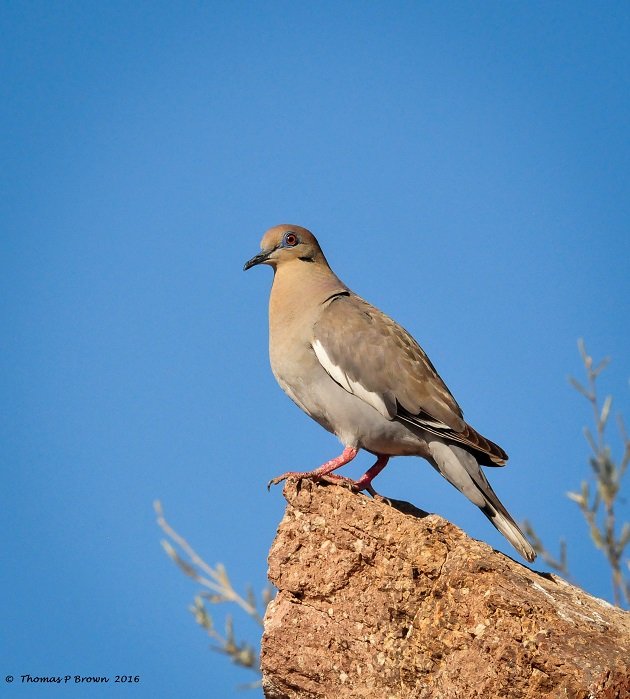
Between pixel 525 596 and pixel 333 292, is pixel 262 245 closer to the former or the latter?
pixel 333 292

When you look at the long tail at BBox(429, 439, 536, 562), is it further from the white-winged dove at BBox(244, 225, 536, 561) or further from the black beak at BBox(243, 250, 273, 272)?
the black beak at BBox(243, 250, 273, 272)

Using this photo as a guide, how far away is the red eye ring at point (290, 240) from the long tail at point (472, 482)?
7.07ft

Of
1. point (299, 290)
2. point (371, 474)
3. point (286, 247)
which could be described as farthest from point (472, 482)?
point (286, 247)

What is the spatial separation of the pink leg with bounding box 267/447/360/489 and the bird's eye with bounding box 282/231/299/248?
6.56ft

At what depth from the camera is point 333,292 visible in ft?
25.2

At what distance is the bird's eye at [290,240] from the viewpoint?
321 inches

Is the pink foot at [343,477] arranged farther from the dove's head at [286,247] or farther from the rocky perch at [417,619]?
the dove's head at [286,247]

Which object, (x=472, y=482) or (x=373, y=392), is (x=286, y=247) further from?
(x=472, y=482)

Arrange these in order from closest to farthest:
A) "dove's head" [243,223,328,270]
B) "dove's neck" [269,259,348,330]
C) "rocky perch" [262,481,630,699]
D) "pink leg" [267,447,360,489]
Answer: "rocky perch" [262,481,630,699] < "pink leg" [267,447,360,489] < "dove's neck" [269,259,348,330] < "dove's head" [243,223,328,270]

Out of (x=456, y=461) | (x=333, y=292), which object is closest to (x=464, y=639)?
(x=456, y=461)

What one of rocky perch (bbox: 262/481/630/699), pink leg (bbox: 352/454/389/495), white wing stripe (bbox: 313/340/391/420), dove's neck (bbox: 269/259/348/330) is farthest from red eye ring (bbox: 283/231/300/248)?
rocky perch (bbox: 262/481/630/699)

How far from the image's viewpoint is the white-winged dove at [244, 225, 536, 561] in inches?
267

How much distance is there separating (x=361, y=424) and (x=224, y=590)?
259cm

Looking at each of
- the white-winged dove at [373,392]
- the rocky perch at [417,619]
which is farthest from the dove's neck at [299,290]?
the rocky perch at [417,619]
